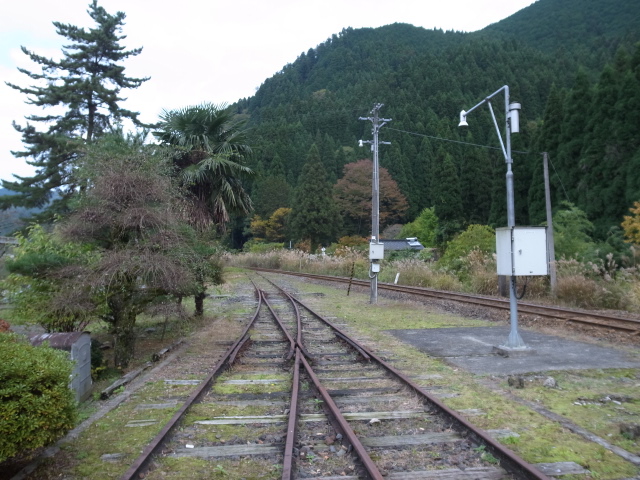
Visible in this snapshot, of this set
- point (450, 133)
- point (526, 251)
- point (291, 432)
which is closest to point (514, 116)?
point (526, 251)

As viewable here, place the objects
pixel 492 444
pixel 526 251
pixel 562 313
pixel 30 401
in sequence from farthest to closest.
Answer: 1. pixel 562 313
2. pixel 526 251
3. pixel 492 444
4. pixel 30 401

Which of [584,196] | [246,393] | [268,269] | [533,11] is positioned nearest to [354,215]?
[268,269]

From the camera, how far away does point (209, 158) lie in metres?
16.1

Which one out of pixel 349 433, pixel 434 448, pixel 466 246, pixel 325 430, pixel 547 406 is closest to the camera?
→ pixel 434 448

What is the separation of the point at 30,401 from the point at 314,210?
2058 inches

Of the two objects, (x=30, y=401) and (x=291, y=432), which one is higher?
(x=30, y=401)

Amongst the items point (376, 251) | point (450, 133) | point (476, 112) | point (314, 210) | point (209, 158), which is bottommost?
point (376, 251)

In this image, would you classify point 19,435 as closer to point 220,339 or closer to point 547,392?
point 547,392

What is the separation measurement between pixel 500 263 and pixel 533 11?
18376 cm

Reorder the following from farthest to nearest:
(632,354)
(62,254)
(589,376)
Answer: (632,354) < (62,254) < (589,376)

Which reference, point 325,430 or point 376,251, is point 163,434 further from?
point 376,251

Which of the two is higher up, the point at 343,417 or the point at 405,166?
the point at 405,166

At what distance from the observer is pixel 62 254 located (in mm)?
7930

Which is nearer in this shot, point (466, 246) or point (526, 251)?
point (526, 251)
